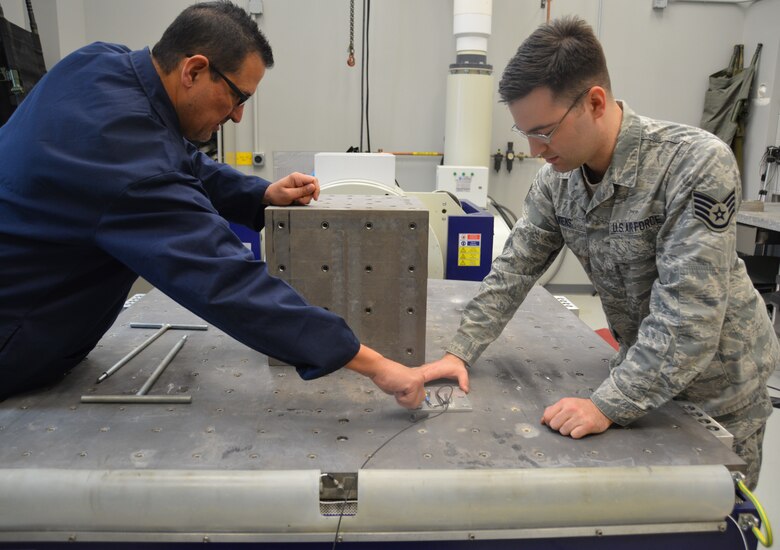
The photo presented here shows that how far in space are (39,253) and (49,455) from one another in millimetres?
328

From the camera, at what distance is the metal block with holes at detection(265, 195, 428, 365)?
118 centimetres

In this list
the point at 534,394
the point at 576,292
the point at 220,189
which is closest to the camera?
the point at 534,394

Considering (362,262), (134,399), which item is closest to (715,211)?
(362,262)

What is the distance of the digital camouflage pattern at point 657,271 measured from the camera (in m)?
0.98

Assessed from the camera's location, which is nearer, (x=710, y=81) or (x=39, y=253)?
(x=39, y=253)

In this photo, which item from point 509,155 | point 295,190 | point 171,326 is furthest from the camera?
point 509,155

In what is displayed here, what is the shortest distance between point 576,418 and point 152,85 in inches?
34.8

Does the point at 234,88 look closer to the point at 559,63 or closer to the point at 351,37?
the point at 559,63

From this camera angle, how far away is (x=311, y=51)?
13.0 ft

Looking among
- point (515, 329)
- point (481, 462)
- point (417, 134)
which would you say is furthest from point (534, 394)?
point (417, 134)

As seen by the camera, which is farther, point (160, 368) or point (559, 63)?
point (160, 368)

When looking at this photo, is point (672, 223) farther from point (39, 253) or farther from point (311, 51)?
point (311, 51)

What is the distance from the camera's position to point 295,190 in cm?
131

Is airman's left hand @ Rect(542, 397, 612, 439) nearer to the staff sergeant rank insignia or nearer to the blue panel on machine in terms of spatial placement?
the staff sergeant rank insignia
